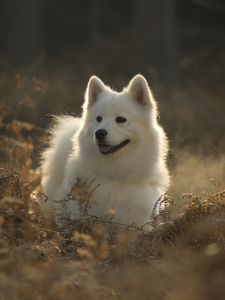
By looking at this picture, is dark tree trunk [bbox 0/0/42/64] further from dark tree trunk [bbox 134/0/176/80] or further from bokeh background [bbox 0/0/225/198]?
dark tree trunk [bbox 134/0/176/80]

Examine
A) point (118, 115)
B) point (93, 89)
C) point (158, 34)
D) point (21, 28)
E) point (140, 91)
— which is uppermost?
point (21, 28)

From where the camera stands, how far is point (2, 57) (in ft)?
49.9

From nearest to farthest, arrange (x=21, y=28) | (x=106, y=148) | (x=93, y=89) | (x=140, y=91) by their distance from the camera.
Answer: (x=106, y=148)
(x=140, y=91)
(x=93, y=89)
(x=21, y=28)

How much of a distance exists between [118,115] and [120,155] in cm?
33

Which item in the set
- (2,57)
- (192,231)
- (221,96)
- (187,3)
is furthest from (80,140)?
(187,3)

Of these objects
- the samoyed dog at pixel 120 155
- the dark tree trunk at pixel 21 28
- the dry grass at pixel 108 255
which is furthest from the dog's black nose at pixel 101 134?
the dark tree trunk at pixel 21 28

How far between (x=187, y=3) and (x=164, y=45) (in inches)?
351

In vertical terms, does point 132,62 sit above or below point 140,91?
above

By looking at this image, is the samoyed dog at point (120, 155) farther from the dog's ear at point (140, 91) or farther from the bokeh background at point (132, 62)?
the bokeh background at point (132, 62)

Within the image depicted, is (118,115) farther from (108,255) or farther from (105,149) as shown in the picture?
(108,255)

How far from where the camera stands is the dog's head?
570 centimetres

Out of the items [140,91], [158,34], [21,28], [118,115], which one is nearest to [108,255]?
[118,115]

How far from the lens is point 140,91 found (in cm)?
610

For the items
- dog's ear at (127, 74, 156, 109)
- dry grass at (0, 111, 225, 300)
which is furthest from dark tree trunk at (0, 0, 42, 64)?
dry grass at (0, 111, 225, 300)
